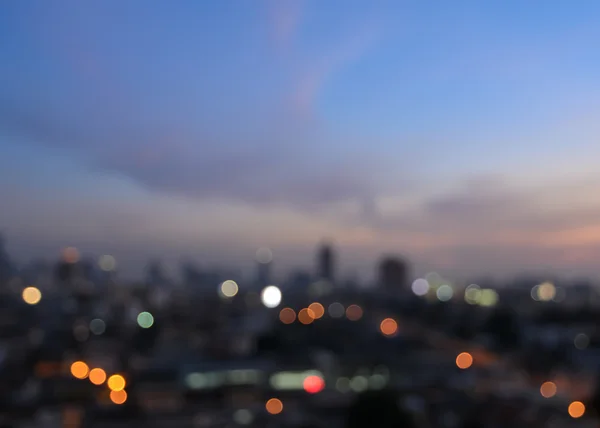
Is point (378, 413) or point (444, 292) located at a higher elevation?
point (444, 292)

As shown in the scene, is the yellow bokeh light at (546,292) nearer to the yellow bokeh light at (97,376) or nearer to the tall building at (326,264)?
the tall building at (326,264)

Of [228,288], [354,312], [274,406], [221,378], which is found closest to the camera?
[274,406]

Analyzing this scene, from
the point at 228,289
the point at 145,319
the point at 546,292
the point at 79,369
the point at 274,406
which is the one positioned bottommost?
the point at 274,406

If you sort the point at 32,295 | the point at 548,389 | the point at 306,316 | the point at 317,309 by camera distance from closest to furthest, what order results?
the point at 548,389 → the point at 32,295 → the point at 306,316 → the point at 317,309

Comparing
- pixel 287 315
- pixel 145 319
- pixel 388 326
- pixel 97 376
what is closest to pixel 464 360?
pixel 97 376

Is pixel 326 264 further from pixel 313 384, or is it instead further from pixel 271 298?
pixel 313 384


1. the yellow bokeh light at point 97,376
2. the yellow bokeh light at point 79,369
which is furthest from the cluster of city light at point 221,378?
the yellow bokeh light at point 79,369
